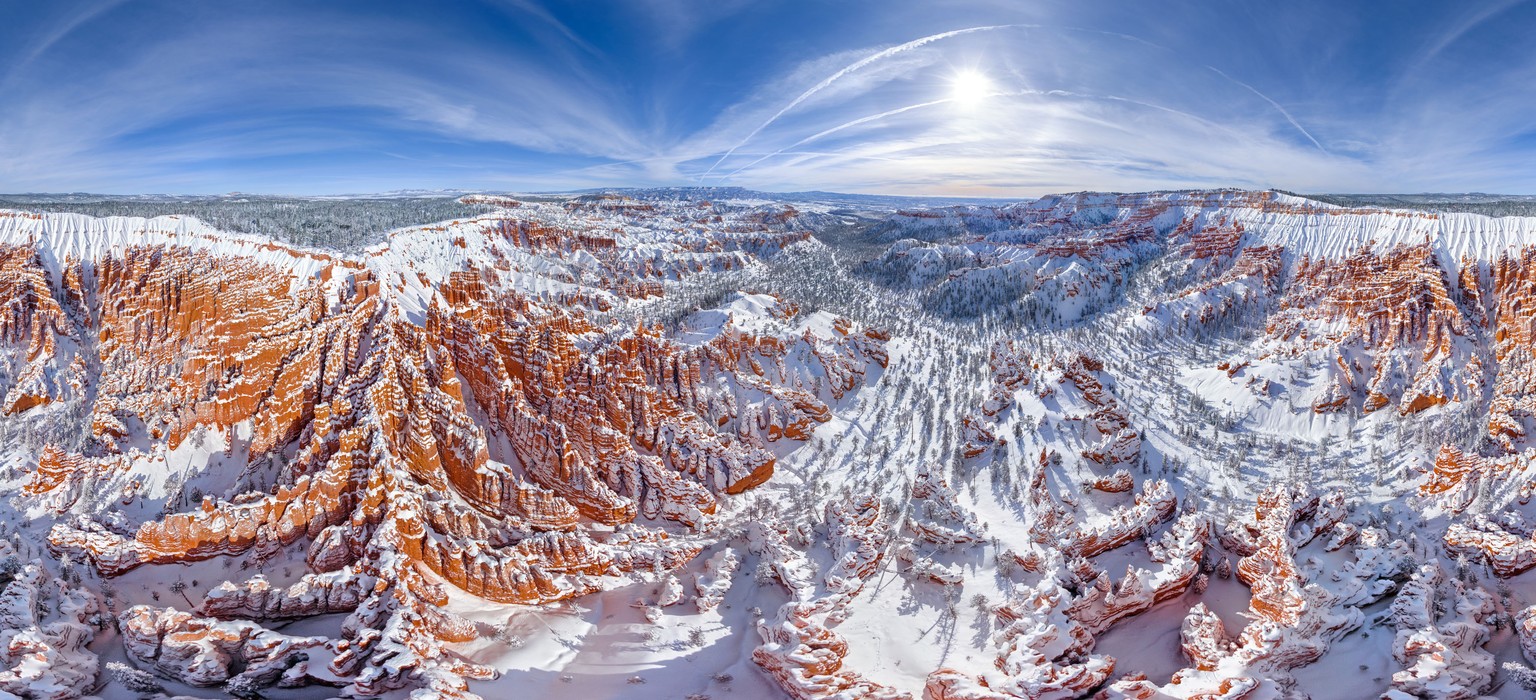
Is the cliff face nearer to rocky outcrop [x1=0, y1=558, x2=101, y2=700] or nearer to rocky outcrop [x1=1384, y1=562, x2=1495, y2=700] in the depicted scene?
rocky outcrop [x1=0, y1=558, x2=101, y2=700]

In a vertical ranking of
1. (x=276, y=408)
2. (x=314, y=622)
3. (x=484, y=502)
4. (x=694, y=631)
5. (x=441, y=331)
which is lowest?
(x=694, y=631)

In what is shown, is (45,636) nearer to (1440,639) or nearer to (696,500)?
(696,500)

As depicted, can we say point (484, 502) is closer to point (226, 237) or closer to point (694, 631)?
point (694, 631)

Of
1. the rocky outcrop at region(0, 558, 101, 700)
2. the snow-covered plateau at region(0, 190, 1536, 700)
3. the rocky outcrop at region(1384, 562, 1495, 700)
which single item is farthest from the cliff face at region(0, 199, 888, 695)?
the rocky outcrop at region(1384, 562, 1495, 700)

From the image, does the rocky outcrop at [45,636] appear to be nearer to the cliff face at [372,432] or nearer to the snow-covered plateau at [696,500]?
the snow-covered plateau at [696,500]

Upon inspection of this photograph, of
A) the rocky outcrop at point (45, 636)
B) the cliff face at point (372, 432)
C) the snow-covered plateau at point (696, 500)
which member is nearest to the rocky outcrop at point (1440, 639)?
the snow-covered plateau at point (696, 500)

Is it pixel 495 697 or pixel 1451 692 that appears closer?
pixel 1451 692

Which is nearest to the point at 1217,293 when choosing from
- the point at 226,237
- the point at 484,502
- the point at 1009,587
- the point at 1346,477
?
the point at 1346,477

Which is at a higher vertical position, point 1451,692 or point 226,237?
point 226,237

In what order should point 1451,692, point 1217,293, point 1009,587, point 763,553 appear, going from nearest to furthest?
1. point 1451,692
2. point 1009,587
3. point 763,553
4. point 1217,293
